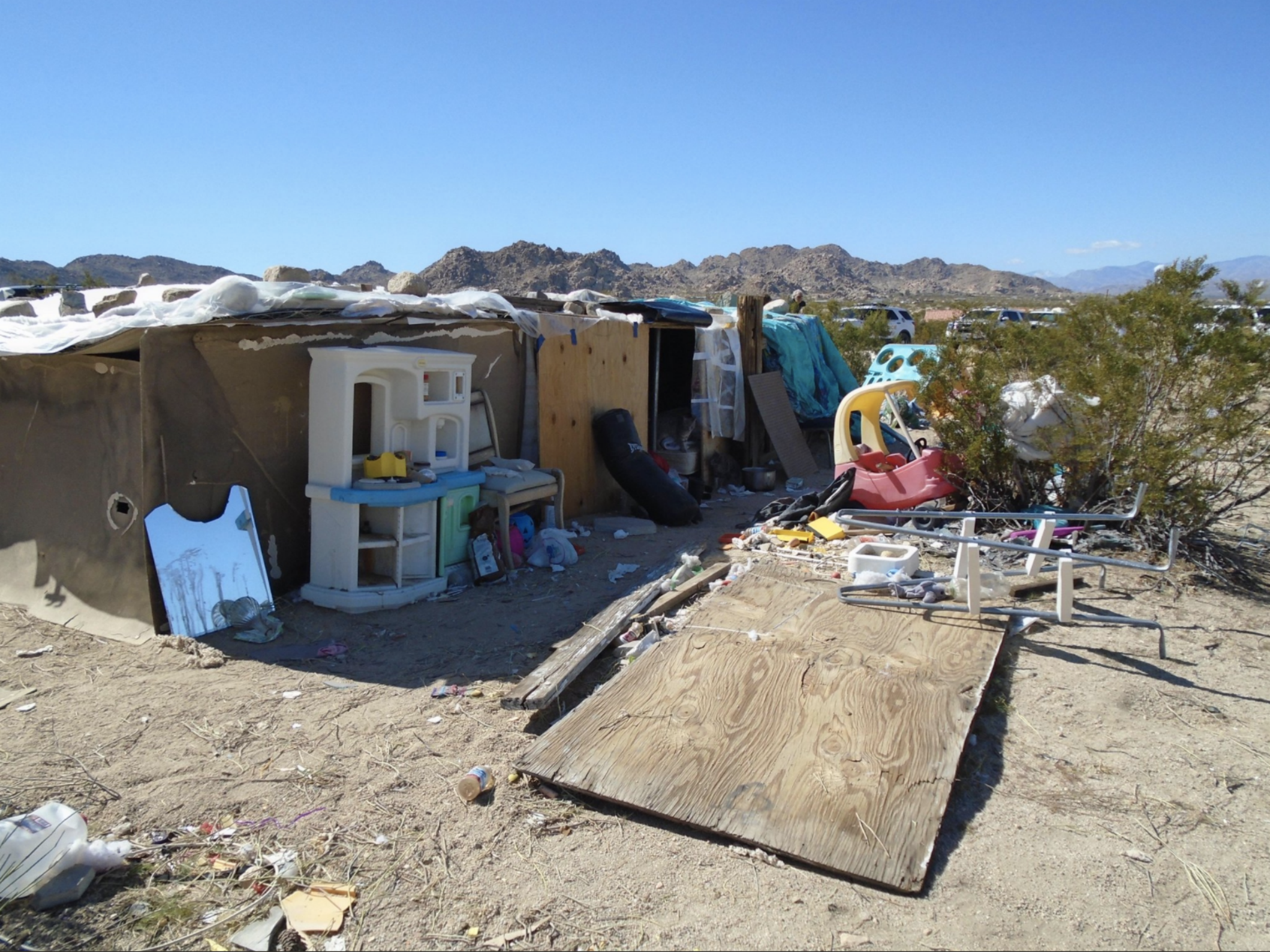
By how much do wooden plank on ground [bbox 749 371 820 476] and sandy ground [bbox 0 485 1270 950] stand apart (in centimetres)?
633

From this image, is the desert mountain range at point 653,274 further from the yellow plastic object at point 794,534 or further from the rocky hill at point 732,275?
the yellow plastic object at point 794,534

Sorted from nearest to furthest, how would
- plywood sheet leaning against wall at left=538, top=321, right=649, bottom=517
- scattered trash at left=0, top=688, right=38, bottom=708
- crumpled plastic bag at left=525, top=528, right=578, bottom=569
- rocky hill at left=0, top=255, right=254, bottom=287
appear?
scattered trash at left=0, top=688, right=38, bottom=708, crumpled plastic bag at left=525, top=528, right=578, bottom=569, plywood sheet leaning against wall at left=538, top=321, right=649, bottom=517, rocky hill at left=0, top=255, right=254, bottom=287

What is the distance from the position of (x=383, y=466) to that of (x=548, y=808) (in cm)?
306

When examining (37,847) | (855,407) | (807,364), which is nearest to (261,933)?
(37,847)

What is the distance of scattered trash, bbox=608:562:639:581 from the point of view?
6656 millimetres

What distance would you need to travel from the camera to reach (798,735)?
3750 mm

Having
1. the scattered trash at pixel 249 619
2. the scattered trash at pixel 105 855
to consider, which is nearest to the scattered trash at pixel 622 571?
the scattered trash at pixel 249 619

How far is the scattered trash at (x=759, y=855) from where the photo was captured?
10.0 ft

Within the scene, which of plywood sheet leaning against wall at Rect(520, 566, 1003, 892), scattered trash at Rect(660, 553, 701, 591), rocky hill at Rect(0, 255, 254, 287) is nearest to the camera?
plywood sheet leaning against wall at Rect(520, 566, 1003, 892)

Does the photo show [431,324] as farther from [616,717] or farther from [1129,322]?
[1129,322]

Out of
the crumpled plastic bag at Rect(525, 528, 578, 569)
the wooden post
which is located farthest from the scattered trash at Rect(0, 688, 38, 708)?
the wooden post

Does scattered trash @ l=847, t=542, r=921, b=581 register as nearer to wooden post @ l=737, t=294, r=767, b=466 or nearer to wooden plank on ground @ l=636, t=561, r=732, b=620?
wooden plank on ground @ l=636, t=561, r=732, b=620

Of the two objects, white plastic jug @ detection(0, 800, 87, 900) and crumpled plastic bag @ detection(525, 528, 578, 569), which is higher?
crumpled plastic bag @ detection(525, 528, 578, 569)

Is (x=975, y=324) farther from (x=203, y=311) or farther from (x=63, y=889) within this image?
(x=63, y=889)
